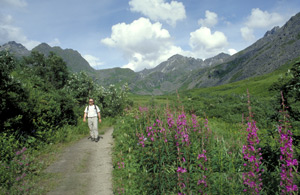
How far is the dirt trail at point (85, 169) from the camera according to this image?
18.3 ft

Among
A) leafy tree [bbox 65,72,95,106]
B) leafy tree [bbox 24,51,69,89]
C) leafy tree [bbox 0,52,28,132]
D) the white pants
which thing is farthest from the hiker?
leafy tree [bbox 24,51,69,89]

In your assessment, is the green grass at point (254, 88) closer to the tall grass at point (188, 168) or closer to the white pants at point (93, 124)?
the white pants at point (93, 124)

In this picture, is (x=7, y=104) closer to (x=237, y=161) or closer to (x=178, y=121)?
(x=178, y=121)

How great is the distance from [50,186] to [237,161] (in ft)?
20.4

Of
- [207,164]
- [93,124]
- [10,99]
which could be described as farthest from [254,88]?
[10,99]

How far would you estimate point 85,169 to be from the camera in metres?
7.25

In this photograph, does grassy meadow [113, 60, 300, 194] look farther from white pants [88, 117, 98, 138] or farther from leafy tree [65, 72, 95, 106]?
leafy tree [65, 72, 95, 106]

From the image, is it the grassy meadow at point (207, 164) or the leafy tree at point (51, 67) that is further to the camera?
the leafy tree at point (51, 67)

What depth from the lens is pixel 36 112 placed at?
417 inches

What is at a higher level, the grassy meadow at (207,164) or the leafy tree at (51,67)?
Answer: the leafy tree at (51,67)

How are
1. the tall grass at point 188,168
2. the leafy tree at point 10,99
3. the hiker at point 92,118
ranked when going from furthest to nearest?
the hiker at point 92,118, the leafy tree at point 10,99, the tall grass at point 188,168

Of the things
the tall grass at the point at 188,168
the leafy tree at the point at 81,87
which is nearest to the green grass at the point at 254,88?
the leafy tree at the point at 81,87

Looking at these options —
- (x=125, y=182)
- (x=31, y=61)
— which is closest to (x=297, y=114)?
(x=125, y=182)

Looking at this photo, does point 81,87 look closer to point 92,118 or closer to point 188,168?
point 92,118
